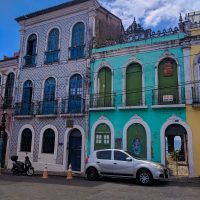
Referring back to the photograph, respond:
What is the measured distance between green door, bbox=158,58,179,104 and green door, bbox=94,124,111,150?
401cm

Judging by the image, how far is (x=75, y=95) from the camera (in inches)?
744

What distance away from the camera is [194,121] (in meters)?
14.7

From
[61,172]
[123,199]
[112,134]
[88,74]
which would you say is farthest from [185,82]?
[61,172]

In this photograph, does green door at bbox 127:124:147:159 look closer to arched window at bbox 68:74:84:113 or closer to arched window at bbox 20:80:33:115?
arched window at bbox 68:74:84:113

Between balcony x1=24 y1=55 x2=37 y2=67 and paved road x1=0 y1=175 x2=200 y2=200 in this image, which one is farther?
balcony x1=24 y1=55 x2=37 y2=67

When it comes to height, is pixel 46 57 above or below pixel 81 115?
above

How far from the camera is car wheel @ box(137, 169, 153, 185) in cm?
1209

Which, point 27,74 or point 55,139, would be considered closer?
point 55,139

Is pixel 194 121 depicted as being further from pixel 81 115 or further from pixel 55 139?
pixel 55 139

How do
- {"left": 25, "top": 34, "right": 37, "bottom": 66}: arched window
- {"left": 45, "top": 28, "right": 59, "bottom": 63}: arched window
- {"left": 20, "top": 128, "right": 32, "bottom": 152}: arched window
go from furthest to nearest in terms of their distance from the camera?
{"left": 25, "top": 34, "right": 37, "bottom": 66}: arched window → {"left": 45, "top": 28, "right": 59, "bottom": 63}: arched window → {"left": 20, "top": 128, "right": 32, "bottom": 152}: arched window

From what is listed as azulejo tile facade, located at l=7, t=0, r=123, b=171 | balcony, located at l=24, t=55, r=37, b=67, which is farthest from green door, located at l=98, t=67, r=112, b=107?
balcony, located at l=24, t=55, r=37, b=67

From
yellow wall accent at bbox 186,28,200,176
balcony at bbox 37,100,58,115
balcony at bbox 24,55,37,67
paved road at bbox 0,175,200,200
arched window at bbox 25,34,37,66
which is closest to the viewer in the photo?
paved road at bbox 0,175,200,200

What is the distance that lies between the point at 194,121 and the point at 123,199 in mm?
7778

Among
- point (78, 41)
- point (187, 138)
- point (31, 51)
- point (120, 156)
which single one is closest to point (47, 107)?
point (78, 41)
